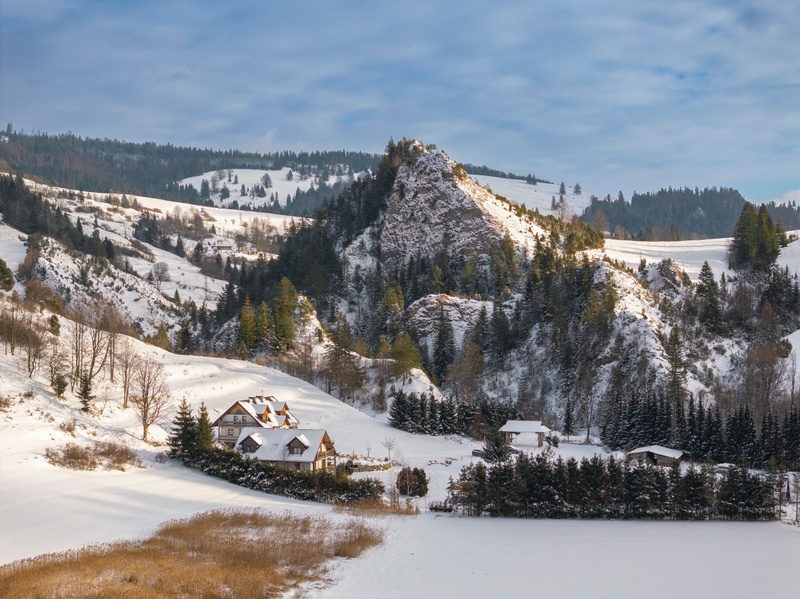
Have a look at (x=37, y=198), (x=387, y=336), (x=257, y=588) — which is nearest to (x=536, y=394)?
(x=387, y=336)

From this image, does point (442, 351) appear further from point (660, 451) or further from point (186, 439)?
point (186, 439)

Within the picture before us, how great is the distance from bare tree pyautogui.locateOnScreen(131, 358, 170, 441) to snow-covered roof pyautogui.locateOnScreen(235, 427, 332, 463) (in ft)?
26.2

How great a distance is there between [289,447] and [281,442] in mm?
1323

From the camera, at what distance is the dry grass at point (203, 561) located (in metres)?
25.1

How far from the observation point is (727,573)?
30.5m

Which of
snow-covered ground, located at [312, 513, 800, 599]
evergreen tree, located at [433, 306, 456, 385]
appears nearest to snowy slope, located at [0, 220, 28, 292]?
evergreen tree, located at [433, 306, 456, 385]

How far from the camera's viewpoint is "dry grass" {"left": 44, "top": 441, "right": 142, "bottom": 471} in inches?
1845

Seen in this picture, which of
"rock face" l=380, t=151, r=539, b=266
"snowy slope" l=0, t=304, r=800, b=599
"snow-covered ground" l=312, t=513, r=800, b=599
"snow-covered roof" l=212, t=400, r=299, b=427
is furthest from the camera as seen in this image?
"rock face" l=380, t=151, r=539, b=266

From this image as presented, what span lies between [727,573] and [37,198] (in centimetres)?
17199

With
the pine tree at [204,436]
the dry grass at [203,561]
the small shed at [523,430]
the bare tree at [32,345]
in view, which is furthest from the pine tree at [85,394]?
the small shed at [523,430]

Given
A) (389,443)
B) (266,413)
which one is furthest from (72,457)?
(389,443)

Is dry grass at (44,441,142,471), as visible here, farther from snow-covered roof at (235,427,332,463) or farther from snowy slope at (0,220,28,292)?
snowy slope at (0,220,28,292)

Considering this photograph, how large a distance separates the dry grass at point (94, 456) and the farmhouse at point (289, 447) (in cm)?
1007

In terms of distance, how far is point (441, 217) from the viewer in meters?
129
